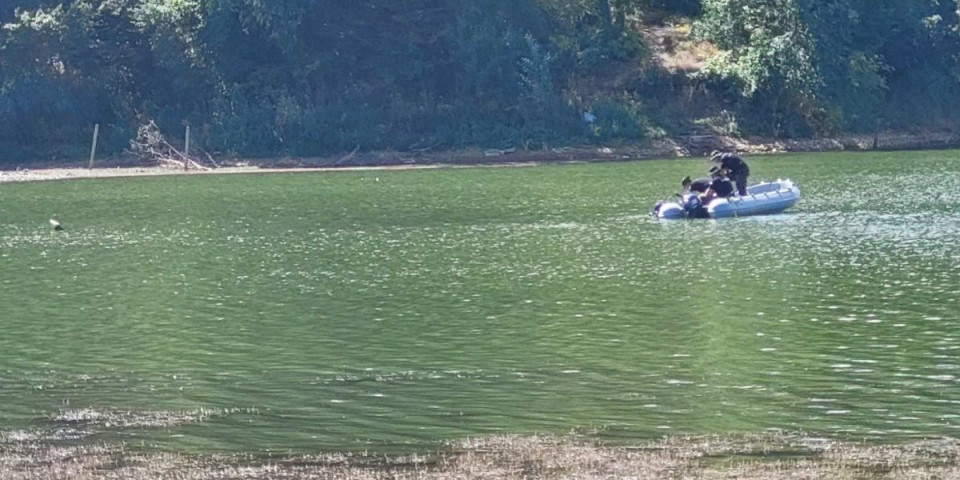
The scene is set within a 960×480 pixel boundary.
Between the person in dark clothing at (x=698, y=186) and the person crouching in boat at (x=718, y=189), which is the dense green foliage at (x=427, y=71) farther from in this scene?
the person crouching in boat at (x=718, y=189)

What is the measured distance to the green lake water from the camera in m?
18.9

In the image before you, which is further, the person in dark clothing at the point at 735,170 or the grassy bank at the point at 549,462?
the person in dark clothing at the point at 735,170

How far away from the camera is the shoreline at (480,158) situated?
71625mm

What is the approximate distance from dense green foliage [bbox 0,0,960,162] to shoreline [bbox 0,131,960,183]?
3.24 ft

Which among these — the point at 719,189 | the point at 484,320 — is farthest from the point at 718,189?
the point at 484,320

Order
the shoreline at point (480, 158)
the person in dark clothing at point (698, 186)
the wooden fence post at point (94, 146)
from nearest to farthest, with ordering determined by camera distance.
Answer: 1. the person in dark clothing at point (698, 186)
2. the shoreline at point (480, 158)
3. the wooden fence post at point (94, 146)

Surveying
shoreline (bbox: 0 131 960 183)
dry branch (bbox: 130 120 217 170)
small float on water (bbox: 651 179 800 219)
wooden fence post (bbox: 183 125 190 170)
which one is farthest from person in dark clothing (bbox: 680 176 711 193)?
dry branch (bbox: 130 120 217 170)

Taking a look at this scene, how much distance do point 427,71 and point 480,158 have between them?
7554mm

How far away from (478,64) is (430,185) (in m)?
17.4

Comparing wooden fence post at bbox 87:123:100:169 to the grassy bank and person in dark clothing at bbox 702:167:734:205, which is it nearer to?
person in dark clothing at bbox 702:167:734:205

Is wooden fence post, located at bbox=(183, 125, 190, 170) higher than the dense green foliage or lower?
lower

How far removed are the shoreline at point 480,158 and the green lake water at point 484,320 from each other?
65.7ft

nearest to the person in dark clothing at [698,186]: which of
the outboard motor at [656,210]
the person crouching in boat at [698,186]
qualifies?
the person crouching in boat at [698,186]

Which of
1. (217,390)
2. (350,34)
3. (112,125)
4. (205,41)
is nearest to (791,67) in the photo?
(350,34)
